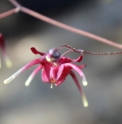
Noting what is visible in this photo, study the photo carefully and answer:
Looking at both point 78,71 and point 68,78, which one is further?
point 68,78

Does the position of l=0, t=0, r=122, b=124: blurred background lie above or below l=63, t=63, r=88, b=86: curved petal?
above

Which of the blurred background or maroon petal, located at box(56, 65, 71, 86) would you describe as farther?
the blurred background

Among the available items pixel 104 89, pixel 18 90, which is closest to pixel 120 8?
pixel 104 89

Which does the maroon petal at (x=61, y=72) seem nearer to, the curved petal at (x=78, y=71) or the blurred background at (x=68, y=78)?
the curved petal at (x=78, y=71)

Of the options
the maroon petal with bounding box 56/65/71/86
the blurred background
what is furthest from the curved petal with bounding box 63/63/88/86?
the blurred background

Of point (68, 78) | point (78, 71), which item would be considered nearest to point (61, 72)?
point (78, 71)

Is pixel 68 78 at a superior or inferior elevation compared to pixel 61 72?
superior

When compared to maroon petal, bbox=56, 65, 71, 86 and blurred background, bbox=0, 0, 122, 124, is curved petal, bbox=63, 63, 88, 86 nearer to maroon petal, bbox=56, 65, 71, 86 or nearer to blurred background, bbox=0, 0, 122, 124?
maroon petal, bbox=56, 65, 71, 86

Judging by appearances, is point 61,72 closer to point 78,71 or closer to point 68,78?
point 78,71

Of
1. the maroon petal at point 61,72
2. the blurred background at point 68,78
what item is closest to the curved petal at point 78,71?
the maroon petal at point 61,72
